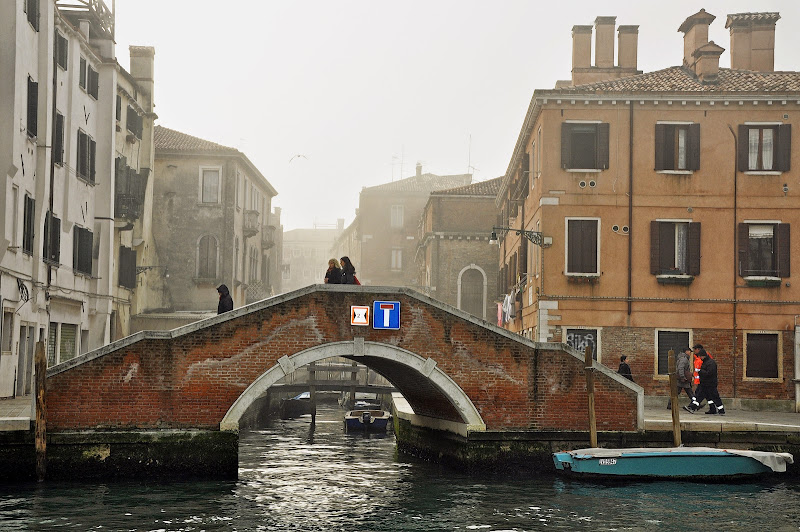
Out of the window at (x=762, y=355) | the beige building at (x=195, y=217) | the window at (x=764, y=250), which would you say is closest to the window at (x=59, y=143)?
the beige building at (x=195, y=217)

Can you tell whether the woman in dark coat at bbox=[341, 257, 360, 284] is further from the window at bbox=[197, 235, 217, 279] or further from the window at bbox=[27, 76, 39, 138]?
the window at bbox=[197, 235, 217, 279]

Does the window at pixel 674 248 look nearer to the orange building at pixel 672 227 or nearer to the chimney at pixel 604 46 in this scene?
the orange building at pixel 672 227

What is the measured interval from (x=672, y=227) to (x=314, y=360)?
1024cm

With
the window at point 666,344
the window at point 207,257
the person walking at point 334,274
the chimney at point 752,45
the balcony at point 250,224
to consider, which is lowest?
the window at point 666,344

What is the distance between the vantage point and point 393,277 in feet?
188

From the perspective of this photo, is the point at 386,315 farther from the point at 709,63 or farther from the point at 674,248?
the point at 709,63

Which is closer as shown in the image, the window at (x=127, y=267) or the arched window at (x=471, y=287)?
the window at (x=127, y=267)

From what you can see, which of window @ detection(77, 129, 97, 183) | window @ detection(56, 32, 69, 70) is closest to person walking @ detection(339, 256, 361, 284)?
window @ detection(56, 32, 69, 70)

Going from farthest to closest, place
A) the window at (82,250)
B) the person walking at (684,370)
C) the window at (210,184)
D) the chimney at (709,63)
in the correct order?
the window at (210,184)
the window at (82,250)
the chimney at (709,63)
the person walking at (684,370)

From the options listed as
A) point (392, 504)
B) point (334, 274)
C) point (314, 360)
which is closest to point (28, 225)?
point (334, 274)

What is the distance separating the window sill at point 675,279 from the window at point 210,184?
19205 millimetres

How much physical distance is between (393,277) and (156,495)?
4086 cm

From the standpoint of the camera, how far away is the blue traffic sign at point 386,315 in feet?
63.8

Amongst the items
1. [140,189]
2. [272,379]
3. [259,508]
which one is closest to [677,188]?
[272,379]
